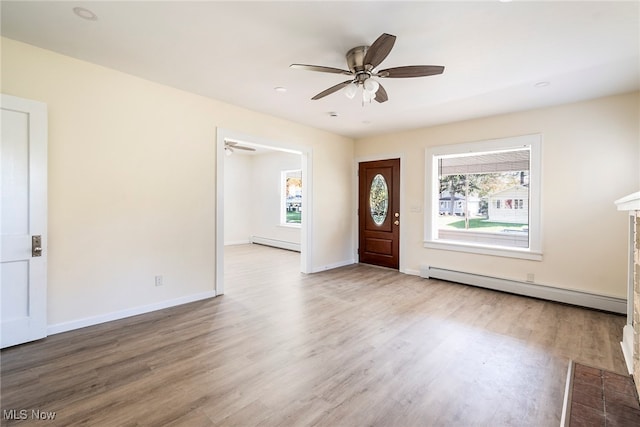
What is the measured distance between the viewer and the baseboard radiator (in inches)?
141

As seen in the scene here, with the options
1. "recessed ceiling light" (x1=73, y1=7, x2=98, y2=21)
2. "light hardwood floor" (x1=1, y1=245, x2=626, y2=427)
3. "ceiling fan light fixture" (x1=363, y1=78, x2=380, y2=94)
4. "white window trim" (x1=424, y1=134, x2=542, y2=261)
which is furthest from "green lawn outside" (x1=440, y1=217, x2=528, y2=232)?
"recessed ceiling light" (x1=73, y1=7, x2=98, y2=21)

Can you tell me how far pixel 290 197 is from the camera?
8336 millimetres

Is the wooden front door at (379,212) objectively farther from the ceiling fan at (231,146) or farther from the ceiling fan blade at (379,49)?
the ceiling fan blade at (379,49)

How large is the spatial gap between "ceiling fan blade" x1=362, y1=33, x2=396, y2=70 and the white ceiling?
0.23 m

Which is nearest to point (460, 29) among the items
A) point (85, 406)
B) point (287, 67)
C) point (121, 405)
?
point (287, 67)

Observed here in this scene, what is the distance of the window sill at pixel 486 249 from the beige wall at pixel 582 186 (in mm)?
82

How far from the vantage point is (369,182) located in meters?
6.16

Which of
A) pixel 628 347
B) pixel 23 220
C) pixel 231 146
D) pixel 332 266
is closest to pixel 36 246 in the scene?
pixel 23 220

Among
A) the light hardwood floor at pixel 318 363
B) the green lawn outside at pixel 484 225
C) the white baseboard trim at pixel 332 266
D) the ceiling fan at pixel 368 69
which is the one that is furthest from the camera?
the white baseboard trim at pixel 332 266

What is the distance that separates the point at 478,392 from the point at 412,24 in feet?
9.25

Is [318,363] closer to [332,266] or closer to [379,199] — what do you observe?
[332,266]

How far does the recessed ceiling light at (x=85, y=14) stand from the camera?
216cm

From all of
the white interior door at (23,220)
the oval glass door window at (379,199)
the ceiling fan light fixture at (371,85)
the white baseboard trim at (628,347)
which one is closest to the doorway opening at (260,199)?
the oval glass door window at (379,199)

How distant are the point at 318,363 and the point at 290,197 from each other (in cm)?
623
